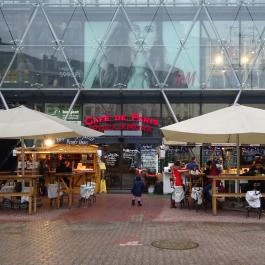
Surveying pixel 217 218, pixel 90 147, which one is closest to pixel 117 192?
pixel 90 147

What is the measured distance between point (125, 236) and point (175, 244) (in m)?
1.42

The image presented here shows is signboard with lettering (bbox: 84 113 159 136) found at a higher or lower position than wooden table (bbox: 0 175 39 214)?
higher

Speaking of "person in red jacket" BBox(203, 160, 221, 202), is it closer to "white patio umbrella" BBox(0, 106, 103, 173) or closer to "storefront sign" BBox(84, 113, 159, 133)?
"white patio umbrella" BBox(0, 106, 103, 173)

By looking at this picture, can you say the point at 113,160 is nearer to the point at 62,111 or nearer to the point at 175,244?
the point at 62,111

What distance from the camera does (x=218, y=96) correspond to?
26891 mm

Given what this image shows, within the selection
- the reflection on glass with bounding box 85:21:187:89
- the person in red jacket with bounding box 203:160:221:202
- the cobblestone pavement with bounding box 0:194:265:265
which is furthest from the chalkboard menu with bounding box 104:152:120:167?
the person in red jacket with bounding box 203:160:221:202

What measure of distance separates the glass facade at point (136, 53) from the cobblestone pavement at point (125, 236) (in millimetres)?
9402

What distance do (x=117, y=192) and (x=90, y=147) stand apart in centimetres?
242

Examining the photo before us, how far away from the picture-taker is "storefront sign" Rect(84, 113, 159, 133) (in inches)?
1033

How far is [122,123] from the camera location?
86.4ft

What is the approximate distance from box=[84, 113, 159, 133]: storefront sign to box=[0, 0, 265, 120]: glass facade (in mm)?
587

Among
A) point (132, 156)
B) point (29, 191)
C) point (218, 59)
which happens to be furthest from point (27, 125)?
point (218, 59)

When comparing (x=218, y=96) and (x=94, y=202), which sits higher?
(x=218, y=96)

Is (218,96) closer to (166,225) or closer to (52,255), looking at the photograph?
(166,225)
